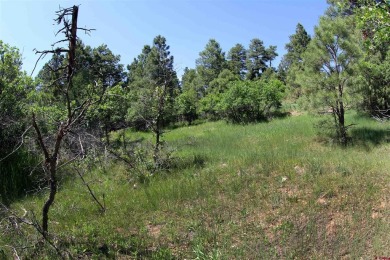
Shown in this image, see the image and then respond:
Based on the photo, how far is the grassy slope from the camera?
5488mm

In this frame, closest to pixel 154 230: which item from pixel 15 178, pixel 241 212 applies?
pixel 241 212

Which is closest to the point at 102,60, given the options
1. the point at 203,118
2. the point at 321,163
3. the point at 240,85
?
the point at 203,118

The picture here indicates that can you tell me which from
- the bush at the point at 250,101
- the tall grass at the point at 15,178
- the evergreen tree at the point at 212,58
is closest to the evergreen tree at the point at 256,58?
the evergreen tree at the point at 212,58

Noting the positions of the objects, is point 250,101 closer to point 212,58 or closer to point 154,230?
point 154,230

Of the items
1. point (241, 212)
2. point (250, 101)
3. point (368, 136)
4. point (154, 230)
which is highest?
point (250, 101)

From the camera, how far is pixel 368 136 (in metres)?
13.6

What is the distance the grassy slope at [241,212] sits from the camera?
18.0ft

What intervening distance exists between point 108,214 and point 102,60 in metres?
38.4

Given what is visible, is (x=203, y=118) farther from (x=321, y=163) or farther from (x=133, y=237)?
(x=133, y=237)

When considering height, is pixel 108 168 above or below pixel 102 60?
below

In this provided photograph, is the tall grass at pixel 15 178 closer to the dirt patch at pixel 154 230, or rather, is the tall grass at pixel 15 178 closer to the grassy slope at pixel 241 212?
the grassy slope at pixel 241 212

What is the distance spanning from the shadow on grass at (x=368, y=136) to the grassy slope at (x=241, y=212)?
12.8 feet

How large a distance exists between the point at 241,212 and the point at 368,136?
937 centimetres

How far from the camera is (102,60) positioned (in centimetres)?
4256
